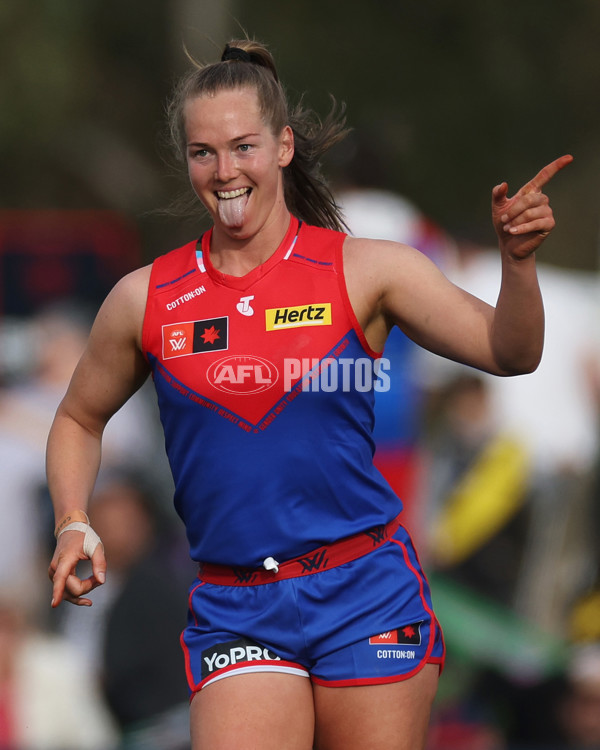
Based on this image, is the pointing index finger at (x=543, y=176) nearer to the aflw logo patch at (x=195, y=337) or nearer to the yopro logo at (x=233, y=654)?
the aflw logo patch at (x=195, y=337)

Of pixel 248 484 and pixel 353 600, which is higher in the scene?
pixel 248 484

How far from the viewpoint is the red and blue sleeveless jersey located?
332 centimetres

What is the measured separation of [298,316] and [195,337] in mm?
271

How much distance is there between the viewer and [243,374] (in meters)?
3.34

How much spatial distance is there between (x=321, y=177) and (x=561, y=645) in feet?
14.5

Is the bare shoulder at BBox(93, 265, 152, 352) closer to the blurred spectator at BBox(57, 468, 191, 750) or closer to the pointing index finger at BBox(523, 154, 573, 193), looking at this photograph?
the pointing index finger at BBox(523, 154, 573, 193)

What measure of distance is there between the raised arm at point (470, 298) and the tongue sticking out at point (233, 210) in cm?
29

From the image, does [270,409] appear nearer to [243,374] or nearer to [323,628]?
[243,374]

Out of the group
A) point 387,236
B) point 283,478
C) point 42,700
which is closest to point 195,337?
point 283,478

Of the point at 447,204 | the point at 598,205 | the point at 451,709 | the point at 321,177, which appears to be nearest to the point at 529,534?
the point at 451,709

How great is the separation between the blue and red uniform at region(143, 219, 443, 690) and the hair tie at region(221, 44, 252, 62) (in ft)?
2.05

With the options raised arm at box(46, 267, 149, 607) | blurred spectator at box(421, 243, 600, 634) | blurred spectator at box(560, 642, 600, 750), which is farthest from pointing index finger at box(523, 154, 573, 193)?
blurred spectator at box(421, 243, 600, 634)

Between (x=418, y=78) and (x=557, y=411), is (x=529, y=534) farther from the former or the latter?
(x=418, y=78)

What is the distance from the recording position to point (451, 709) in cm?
727
